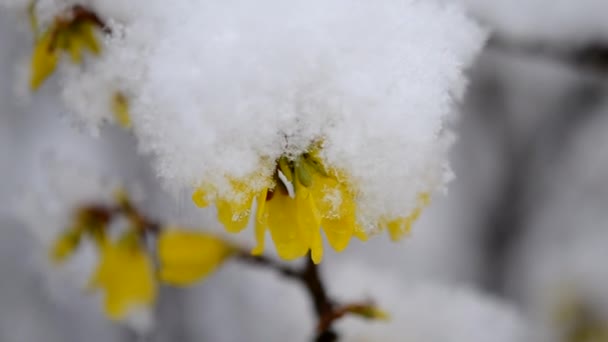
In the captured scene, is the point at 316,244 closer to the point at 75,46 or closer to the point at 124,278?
the point at 75,46

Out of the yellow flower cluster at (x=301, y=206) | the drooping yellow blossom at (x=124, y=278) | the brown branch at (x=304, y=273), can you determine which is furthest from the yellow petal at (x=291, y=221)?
the drooping yellow blossom at (x=124, y=278)

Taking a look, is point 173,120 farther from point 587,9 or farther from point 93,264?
point 587,9

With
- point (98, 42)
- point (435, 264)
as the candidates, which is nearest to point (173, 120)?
point (98, 42)

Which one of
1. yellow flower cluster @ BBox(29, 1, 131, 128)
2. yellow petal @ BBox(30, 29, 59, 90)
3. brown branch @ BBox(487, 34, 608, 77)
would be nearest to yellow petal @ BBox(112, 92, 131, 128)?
yellow flower cluster @ BBox(29, 1, 131, 128)

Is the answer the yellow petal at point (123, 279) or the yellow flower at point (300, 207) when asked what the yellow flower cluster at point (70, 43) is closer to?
the yellow flower at point (300, 207)

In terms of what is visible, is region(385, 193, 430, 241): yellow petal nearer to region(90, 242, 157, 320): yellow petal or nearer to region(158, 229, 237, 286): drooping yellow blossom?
region(158, 229, 237, 286): drooping yellow blossom

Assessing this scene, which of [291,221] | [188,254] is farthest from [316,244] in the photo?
[188,254]
